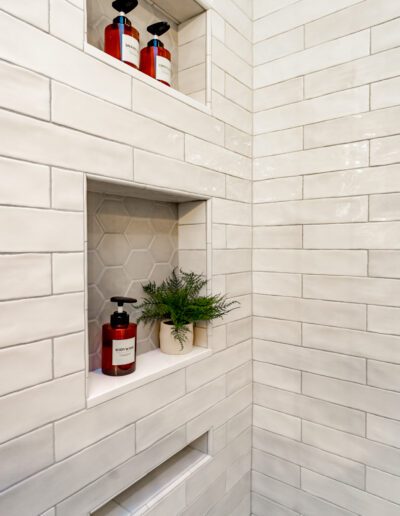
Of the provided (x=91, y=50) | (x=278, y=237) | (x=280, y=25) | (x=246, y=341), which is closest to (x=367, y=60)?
(x=280, y=25)

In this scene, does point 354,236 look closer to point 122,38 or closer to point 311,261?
point 311,261

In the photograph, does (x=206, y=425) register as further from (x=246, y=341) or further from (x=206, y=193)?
(x=206, y=193)

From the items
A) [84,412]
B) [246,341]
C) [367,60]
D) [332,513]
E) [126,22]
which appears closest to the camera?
[84,412]

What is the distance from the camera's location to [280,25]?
1.25 m

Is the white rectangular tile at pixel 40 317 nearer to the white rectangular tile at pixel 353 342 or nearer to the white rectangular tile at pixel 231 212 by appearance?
the white rectangular tile at pixel 231 212

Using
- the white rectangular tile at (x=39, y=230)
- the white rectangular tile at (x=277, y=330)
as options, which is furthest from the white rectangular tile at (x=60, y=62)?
the white rectangular tile at (x=277, y=330)

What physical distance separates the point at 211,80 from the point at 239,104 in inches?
6.7

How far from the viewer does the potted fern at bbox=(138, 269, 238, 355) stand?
1.05m

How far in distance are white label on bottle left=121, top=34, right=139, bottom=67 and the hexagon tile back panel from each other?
14.0 inches

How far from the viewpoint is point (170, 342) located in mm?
1063

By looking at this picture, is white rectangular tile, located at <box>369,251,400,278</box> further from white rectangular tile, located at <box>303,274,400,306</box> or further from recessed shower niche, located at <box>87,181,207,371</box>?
recessed shower niche, located at <box>87,181,207,371</box>

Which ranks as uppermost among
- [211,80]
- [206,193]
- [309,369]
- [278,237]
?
[211,80]

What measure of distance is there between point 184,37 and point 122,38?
1.21 feet

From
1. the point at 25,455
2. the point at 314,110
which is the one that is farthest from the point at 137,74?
the point at 25,455
